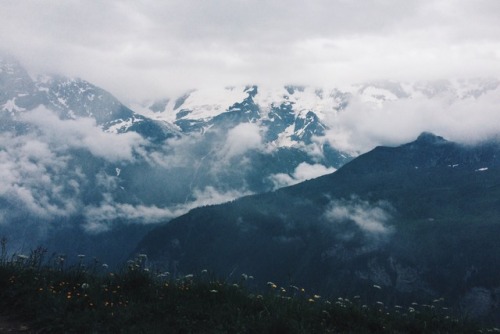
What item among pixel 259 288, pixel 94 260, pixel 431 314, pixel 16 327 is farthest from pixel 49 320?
pixel 431 314

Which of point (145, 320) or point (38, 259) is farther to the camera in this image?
point (38, 259)

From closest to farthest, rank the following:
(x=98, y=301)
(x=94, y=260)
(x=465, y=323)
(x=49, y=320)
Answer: (x=49, y=320) → (x=98, y=301) → (x=465, y=323) → (x=94, y=260)

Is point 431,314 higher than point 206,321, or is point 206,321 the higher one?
point 206,321

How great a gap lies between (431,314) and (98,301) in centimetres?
984

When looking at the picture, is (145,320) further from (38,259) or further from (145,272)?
(38,259)

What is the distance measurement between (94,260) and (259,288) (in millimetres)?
5453

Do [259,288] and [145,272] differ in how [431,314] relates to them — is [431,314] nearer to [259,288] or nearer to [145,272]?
[259,288]

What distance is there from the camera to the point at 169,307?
14.2 meters

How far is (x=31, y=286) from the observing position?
1454 centimetres

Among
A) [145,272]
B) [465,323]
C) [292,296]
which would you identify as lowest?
[465,323]

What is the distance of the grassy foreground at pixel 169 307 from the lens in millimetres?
12859

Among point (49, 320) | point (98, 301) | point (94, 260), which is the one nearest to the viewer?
point (49, 320)

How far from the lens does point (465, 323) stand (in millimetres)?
15305

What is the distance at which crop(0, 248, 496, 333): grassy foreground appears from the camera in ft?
42.2
